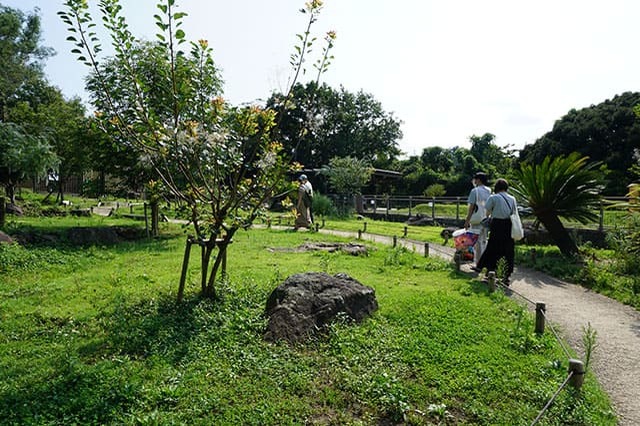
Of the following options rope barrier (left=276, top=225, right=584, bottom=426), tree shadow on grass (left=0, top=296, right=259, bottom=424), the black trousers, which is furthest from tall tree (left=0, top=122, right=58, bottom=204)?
the black trousers

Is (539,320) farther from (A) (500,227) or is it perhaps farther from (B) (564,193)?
(B) (564,193)

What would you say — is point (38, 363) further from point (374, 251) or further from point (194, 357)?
point (374, 251)

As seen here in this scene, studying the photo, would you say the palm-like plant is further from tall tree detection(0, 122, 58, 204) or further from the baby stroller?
tall tree detection(0, 122, 58, 204)

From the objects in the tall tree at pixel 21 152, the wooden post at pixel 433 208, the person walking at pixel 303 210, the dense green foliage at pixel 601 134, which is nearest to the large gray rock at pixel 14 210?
the tall tree at pixel 21 152

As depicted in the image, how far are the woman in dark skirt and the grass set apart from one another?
1.40m

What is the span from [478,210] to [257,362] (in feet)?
19.3

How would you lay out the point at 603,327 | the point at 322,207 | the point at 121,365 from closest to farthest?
the point at 121,365 → the point at 603,327 → the point at 322,207

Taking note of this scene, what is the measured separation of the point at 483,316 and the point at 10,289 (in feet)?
23.0

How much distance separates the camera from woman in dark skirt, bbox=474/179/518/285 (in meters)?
7.82

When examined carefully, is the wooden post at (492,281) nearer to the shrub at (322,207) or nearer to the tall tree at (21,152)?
the tall tree at (21,152)

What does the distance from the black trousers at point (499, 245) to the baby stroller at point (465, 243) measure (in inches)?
39.1

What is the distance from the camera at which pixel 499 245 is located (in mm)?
7973

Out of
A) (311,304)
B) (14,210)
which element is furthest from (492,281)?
(14,210)

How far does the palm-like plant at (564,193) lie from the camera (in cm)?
1053
